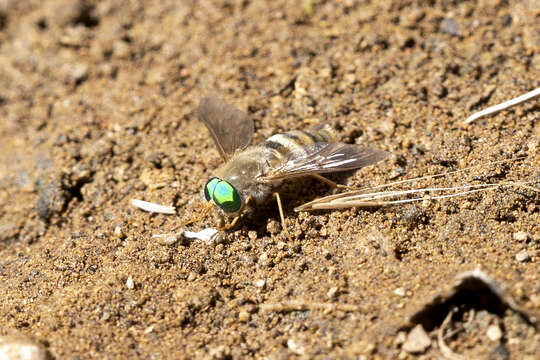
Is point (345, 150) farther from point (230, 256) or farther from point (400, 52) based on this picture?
point (400, 52)

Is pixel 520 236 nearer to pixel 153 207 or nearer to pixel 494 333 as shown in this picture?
pixel 494 333

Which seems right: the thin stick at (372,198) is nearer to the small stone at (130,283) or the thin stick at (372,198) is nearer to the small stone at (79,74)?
the small stone at (130,283)

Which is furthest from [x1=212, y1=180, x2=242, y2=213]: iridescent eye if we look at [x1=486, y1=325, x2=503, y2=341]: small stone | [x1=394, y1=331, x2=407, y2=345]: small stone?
[x1=486, y1=325, x2=503, y2=341]: small stone

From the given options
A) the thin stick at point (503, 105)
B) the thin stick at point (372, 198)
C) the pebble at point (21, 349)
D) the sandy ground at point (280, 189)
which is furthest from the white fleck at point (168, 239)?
the thin stick at point (503, 105)

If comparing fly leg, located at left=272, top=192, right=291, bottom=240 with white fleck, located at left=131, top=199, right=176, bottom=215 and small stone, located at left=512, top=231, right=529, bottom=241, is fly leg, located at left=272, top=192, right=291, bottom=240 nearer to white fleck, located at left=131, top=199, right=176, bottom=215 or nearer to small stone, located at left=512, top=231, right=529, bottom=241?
white fleck, located at left=131, top=199, right=176, bottom=215

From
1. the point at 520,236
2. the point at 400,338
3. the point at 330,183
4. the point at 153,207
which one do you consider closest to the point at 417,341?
the point at 400,338

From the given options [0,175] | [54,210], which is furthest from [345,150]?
[0,175]
